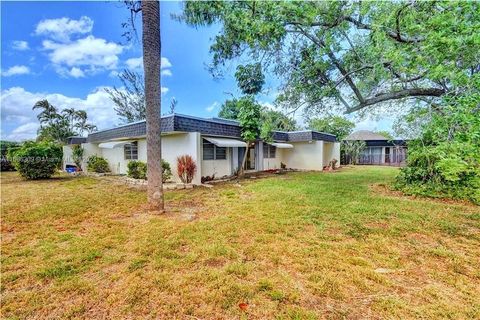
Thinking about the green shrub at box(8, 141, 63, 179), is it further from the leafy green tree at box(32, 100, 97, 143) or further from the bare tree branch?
the bare tree branch

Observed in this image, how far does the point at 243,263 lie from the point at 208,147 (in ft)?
37.6

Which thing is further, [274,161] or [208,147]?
[274,161]

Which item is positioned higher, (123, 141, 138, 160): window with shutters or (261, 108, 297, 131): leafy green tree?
(261, 108, 297, 131): leafy green tree

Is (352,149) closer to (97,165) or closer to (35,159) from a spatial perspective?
(97,165)

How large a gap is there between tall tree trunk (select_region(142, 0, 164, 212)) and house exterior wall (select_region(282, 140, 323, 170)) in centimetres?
1804

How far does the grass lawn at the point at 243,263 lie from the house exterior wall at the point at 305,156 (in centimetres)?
1497

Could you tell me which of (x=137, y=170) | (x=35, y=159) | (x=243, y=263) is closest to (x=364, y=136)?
(x=137, y=170)

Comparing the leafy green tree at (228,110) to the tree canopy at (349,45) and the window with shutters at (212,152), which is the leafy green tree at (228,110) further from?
the tree canopy at (349,45)

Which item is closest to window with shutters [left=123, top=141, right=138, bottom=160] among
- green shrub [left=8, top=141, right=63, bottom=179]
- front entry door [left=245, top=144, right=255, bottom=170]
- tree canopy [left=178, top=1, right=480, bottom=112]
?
green shrub [left=8, top=141, right=63, bottom=179]

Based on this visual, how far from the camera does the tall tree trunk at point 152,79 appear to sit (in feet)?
22.4

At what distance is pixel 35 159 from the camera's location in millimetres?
15586

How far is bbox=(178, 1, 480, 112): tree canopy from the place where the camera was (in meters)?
5.39

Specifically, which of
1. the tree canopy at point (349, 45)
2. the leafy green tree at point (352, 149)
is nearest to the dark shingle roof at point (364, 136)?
the leafy green tree at point (352, 149)

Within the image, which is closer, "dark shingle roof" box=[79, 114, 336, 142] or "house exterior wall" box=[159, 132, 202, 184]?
"dark shingle roof" box=[79, 114, 336, 142]
